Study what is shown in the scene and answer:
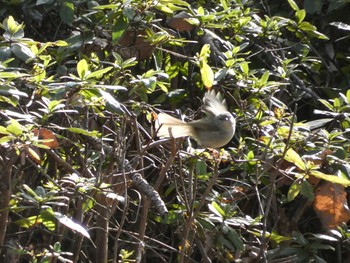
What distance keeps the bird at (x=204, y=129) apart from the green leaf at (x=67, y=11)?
921mm

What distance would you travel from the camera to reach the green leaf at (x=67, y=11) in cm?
371

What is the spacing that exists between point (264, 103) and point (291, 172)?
0.47m

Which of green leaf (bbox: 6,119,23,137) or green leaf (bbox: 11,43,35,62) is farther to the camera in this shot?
green leaf (bbox: 11,43,35,62)

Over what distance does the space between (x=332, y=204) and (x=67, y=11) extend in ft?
4.36

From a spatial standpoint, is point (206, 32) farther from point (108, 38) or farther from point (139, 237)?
point (139, 237)

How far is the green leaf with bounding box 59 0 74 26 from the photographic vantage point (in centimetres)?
371

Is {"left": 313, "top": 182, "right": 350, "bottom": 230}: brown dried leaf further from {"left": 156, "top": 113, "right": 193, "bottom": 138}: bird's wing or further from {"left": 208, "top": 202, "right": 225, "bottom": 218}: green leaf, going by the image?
{"left": 156, "top": 113, "right": 193, "bottom": 138}: bird's wing

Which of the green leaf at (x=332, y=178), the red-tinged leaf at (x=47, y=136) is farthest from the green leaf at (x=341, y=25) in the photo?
the red-tinged leaf at (x=47, y=136)

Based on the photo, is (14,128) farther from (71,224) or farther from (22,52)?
(22,52)

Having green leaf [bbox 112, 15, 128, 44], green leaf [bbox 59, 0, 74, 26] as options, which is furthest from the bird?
green leaf [bbox 59, 0, 74, 26]

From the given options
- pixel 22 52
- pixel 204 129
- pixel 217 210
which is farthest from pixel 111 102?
pixel 217 210

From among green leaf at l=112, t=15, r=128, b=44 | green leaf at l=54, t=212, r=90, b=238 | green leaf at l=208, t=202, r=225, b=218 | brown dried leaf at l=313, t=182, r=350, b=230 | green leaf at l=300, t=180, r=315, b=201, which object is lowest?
brown dried leaf at l=313, t=182, r=350, b=230

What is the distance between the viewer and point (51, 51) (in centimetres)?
361

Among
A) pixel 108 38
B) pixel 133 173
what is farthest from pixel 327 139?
pixel 108 38
